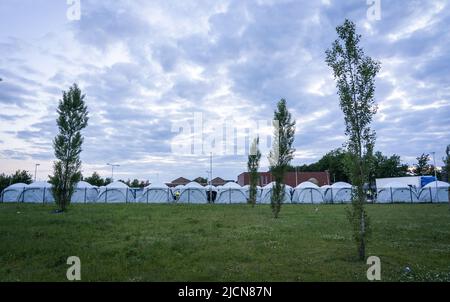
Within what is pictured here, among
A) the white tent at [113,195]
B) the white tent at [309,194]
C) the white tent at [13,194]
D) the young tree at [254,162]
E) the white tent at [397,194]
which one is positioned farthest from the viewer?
the white tent at [309,194]

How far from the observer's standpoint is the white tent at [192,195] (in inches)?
2111

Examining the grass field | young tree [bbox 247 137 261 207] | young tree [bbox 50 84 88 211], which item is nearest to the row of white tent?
young tree [bbox 247 137 261 207]

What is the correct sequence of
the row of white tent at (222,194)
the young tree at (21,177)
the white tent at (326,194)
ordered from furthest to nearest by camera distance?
the young tree at (21,177) < the white tent at (326,194) < the row of white tent at (222,194)

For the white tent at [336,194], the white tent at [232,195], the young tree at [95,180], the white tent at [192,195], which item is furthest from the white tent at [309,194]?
the young tree at [95,180]

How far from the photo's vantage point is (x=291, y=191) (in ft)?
194

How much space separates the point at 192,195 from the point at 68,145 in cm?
2651

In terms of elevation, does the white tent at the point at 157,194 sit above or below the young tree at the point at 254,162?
below

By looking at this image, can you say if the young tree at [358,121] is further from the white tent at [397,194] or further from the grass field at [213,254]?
the white tent at [397,194]

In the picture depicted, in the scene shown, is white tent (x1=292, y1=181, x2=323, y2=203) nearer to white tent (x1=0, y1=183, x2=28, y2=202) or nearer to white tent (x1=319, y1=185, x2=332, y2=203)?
white tent (x1=319, y1=185, x2=332, y2=203)

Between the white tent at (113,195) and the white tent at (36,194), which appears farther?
the white tent at (113,195)

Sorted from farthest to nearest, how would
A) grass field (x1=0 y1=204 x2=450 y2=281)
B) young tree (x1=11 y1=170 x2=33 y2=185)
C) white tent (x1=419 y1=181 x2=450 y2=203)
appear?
young tree (x1=11 y1=170 x2=33 y2=185), white tent (x1=419 y1=181 x2=450 y2=203), grass field (x1=0 y1=204 x2=450 y2=281)

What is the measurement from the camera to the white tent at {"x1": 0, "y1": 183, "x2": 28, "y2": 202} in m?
49.4

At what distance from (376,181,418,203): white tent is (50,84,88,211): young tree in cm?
4708
